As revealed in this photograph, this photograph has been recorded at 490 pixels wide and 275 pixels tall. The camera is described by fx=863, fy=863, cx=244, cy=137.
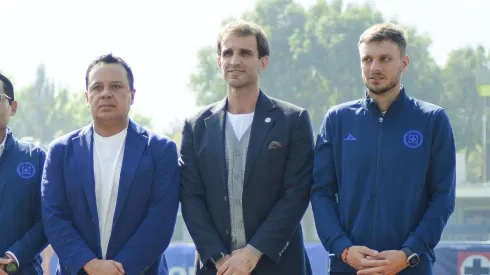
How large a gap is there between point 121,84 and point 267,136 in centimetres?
95

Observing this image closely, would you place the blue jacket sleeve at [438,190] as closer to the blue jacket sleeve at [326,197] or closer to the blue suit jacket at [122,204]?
the blue jacket sleeve at [326,197]

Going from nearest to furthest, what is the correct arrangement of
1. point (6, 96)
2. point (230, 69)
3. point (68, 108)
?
point (230, 69)
point (6, 96)
point (68, 108)

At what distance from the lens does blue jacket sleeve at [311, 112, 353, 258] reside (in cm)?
491

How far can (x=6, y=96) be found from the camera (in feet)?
18.9

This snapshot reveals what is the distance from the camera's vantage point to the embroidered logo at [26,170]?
5609mm

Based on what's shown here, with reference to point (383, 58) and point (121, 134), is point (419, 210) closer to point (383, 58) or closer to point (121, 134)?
point (383, 58)

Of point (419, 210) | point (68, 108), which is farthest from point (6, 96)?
point (68, 108)

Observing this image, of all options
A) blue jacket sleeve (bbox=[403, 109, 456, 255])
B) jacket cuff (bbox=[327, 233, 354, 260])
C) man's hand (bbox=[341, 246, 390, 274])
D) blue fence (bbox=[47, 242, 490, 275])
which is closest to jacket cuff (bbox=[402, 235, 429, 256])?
blue jacket sleeve (bbox=[403, 109, 456, 255])

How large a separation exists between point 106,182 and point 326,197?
132 cm

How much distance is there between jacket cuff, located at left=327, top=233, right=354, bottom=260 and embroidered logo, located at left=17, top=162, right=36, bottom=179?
2052 millimetres

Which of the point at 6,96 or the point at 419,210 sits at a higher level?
the point at 6,96

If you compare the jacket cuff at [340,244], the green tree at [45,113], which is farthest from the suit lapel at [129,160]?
the green tree at [45,113]

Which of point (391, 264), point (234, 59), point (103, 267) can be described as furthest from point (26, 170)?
point (391, 264)

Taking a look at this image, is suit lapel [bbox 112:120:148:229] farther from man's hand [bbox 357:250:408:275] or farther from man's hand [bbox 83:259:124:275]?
man's hand [bbox 357:250:408:275]
